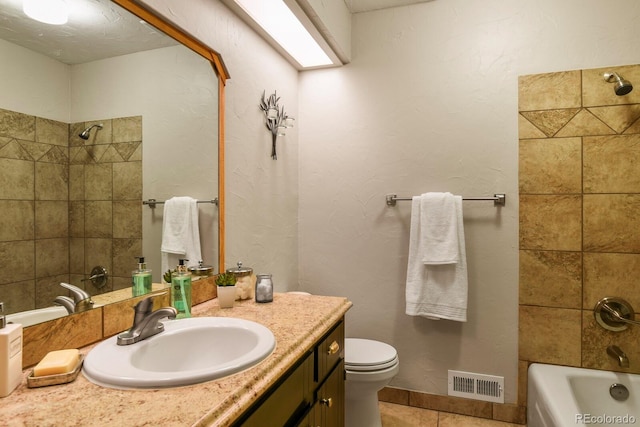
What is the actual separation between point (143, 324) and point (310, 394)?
1.75ft

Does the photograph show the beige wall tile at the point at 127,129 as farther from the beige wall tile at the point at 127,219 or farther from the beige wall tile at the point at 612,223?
the beige wall tile at the point at 612,223

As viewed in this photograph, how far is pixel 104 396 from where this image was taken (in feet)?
2.49

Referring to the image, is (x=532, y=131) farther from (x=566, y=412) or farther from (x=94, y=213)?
(x=94, y=213)

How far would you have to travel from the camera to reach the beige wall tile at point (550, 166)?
2.04m

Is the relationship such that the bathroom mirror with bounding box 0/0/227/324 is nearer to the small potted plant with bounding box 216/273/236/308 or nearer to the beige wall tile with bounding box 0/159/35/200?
Answer: the beige wall tile with bounding box 0/159/35/200

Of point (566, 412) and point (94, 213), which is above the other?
point (94, 213)

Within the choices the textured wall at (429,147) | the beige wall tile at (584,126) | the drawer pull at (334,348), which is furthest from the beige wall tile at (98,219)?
the beige wall tile at (584,126)

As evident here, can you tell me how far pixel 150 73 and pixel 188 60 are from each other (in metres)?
0.22

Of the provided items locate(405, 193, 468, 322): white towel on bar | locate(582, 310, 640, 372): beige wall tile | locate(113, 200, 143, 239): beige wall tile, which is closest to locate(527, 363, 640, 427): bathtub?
locate(582, 310, 640, 372): beige wall tile

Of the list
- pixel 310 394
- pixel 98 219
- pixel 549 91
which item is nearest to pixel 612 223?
pixel 549 91

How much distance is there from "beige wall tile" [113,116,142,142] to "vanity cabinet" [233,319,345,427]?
859 millimetres

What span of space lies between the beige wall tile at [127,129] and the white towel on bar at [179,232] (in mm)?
255

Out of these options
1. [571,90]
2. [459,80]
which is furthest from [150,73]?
[571,90]

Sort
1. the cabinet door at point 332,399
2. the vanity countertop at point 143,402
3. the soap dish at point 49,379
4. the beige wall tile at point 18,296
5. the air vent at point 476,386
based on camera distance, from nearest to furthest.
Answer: the vanity countertop at point 143,402 → the soap dish at point 49,379 → the beige wall tile at point 18,296 → the cabinet door at point 332,399 → the air vent at point 476,386
